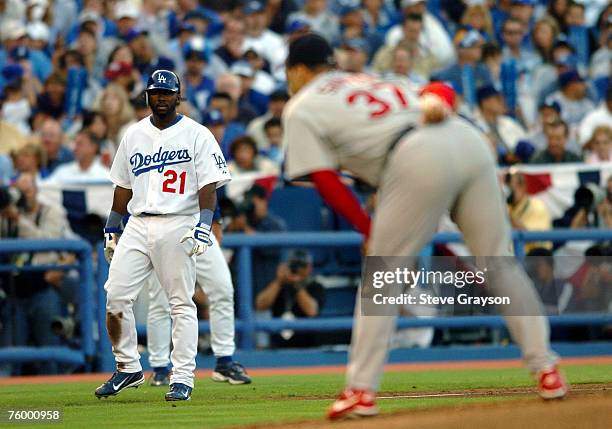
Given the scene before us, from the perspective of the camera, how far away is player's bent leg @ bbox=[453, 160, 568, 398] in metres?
5.95

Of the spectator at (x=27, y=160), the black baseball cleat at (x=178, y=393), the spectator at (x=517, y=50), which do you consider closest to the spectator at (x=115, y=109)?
the spectator at (x=27, y=160)

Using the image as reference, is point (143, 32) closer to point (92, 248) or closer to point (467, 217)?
point (92, 248)

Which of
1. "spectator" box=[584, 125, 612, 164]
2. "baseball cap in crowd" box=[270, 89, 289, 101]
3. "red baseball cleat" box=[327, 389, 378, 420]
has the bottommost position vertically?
"red baseball cleat" box=[327, 389, 378, 420]

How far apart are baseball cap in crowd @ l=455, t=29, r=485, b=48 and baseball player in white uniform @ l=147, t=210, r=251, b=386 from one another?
689 centimetres

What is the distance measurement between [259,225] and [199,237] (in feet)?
15.8

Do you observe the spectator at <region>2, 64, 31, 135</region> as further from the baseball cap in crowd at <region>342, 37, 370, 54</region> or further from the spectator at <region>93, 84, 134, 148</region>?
the baseball cap in crowd at <region>342, 37, 370, 54</region>

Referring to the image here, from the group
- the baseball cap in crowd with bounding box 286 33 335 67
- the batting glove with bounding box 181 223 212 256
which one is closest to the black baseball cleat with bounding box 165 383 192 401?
the batting glove with bounding box 181 223 212 256

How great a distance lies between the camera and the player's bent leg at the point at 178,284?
26.9ft

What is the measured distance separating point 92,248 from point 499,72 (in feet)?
19.9

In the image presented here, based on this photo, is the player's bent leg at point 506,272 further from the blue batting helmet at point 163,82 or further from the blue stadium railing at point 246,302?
the blue stadium railing at point 246,302

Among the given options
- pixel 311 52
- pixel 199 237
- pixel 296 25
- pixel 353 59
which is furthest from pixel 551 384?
pixel 296 25

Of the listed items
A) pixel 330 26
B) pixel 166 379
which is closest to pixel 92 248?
pixel 166 379

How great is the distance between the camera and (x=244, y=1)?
58.4ft

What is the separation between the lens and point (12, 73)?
50.6 ft
